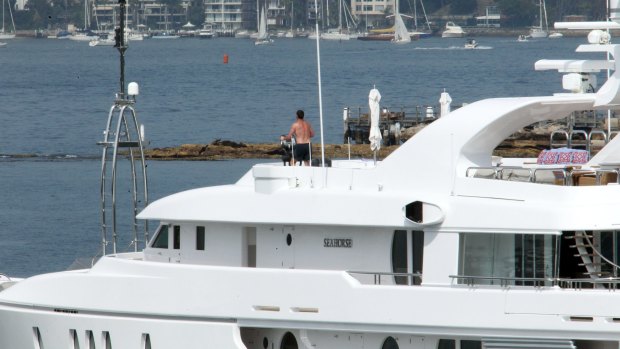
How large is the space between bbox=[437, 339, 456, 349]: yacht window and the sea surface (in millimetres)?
22270

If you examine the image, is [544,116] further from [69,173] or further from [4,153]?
[4,153]

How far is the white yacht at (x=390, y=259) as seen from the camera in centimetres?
1722

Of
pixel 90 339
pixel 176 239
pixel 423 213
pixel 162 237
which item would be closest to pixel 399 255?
pixel 423 213

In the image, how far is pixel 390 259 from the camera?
18594mm

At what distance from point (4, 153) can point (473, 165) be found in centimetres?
6151

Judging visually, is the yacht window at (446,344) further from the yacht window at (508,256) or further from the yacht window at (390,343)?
the yacht window at (508,256)

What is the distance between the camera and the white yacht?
17.2 metres

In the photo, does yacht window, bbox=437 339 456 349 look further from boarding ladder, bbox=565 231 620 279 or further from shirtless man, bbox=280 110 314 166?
shirtless man, bbox=280 110 314 166

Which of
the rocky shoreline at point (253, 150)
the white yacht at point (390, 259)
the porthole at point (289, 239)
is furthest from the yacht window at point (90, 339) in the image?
the rocky shoreline at point (253, 150)

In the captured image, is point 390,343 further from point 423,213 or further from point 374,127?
point 374,127

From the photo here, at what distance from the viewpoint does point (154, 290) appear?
19.4 metres

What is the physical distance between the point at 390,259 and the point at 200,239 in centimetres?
290

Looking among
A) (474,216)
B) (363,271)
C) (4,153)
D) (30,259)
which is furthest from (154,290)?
(4,153)

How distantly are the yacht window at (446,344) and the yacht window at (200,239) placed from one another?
3838mm
